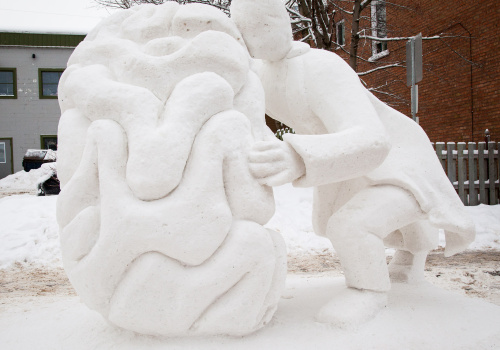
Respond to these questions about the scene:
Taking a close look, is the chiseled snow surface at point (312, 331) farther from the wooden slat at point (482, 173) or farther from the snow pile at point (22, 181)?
the snow pile at point (22, 181)

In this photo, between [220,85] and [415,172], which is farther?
[415,172]

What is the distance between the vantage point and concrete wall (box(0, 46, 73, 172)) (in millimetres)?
15727

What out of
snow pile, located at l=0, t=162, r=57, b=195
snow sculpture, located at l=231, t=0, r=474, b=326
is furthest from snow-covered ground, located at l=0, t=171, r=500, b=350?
snow pile, located at l=0, t=162, r=57, b=195

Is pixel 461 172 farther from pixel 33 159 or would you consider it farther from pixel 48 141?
pixel 48 141

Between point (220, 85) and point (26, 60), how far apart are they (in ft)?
53.8

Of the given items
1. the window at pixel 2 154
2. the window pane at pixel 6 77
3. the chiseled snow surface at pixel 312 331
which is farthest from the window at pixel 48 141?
the chiseled snow surface at pixel 312 331

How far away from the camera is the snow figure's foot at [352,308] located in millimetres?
1863

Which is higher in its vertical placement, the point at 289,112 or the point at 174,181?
the point at 289,112

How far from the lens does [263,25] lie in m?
1.95

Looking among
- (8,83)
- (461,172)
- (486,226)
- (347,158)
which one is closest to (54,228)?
(347,158)

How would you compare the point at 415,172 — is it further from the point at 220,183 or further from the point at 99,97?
the point at 99,97

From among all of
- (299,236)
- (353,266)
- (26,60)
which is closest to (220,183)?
(353,266)

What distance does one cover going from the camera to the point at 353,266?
1995 mm

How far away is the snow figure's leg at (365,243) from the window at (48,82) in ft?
52.3
